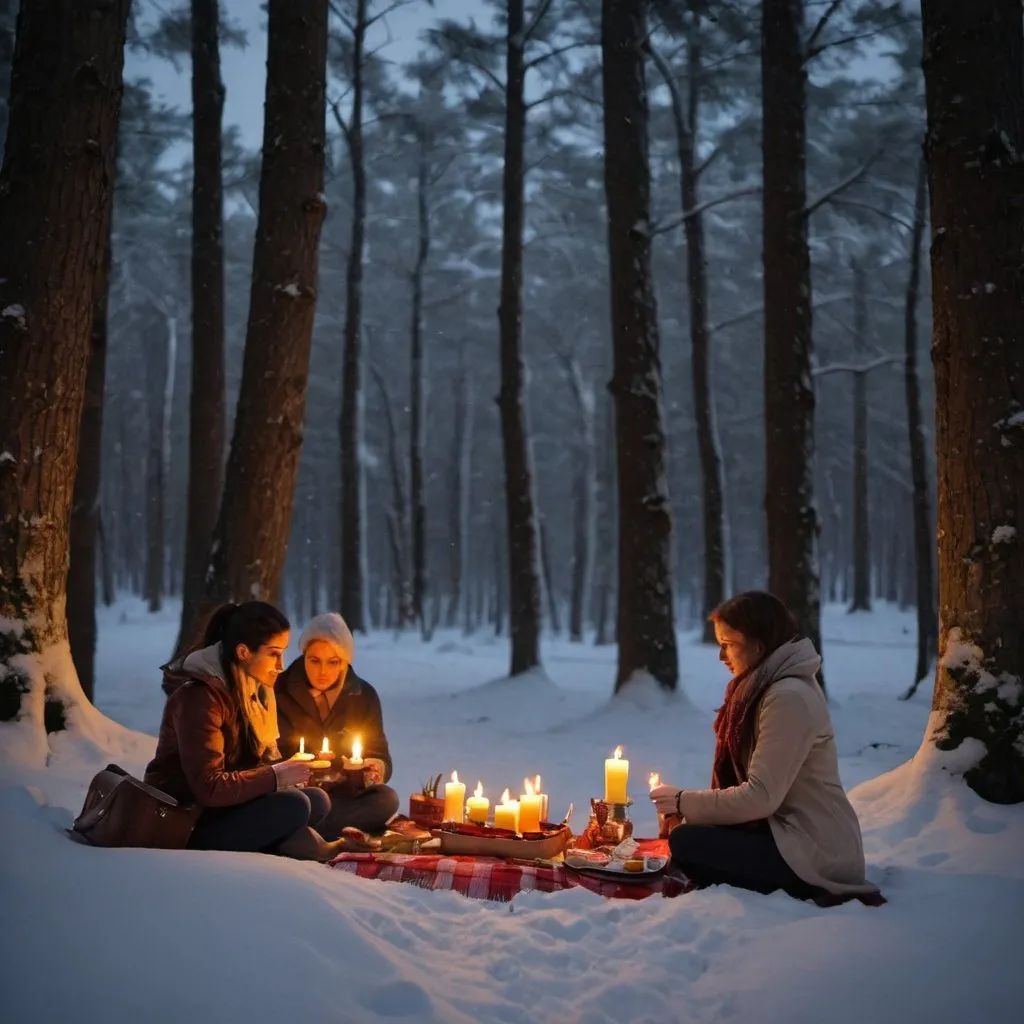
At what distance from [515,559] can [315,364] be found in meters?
20.6

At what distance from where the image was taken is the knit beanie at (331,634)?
17.9ft

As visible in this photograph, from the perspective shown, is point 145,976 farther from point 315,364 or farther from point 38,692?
point 315,364

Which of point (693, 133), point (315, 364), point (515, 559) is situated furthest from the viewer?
point (315, 364)

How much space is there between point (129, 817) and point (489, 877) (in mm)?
1659

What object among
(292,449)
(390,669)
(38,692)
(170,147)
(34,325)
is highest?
(170,147)

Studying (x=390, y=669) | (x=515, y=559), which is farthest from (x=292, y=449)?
(x=390, y=669)

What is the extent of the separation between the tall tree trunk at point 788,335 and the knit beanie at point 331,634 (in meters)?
5.44

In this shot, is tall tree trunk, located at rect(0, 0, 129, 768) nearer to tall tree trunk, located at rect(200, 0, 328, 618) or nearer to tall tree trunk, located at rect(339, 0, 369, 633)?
tall tree trunk, located at rect(200, 0, 328, 618)

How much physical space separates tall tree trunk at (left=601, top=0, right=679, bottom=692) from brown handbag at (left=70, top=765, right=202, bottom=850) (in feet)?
21.7

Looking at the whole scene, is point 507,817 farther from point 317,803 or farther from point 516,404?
point 516,404

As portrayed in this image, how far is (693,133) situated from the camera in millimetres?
18172

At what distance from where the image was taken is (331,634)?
17.9ft

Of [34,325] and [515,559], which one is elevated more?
[34,325]

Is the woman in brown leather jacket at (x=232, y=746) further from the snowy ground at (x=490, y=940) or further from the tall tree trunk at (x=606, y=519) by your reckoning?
the tall tree trunk at (x=606, y=519)
